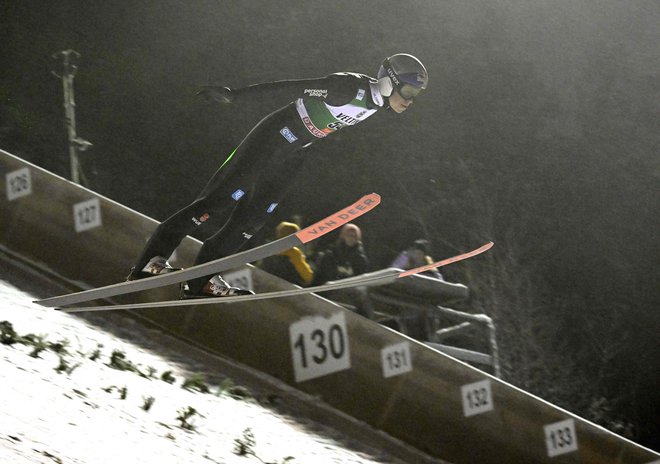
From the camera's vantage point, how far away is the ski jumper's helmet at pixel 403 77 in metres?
4.34

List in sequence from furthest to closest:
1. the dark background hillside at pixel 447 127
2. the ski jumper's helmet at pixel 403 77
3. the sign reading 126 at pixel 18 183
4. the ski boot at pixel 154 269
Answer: the dark background hillside at pixel 447 127 → the sign reading 126 at pixel 18 183 → the ski boot at pixel 154 269 → the ski jumper's helmet at pixel 403 77

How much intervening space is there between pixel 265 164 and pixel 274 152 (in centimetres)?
8

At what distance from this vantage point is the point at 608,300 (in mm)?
12062

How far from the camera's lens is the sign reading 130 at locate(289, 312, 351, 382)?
531 cm

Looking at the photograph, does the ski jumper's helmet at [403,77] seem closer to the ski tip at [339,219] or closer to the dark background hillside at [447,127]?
the ski tip at [339,219]

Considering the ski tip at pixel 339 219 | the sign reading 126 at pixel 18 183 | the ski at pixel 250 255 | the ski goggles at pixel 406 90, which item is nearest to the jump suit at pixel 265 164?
the ski goggles at pixel 406 90

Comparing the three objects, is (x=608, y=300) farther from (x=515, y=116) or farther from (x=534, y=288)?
(x=515, y=116)

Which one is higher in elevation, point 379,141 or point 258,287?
point 379,141

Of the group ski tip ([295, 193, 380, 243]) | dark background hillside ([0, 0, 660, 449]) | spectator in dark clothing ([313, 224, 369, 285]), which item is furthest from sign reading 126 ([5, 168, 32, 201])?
dark background hillside ([0, 0, 660, 449])

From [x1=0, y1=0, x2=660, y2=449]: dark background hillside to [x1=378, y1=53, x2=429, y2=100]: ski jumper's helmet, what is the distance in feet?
22.9

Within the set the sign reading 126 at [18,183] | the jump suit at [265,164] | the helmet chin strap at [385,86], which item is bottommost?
the jump suit at [265,164]

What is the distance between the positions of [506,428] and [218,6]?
1031cm

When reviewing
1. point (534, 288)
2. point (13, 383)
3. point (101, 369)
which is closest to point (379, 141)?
point (534, 288)

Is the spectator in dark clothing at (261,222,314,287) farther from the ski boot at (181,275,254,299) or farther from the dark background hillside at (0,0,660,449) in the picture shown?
the dark background hillside at (0,0,660,449)
